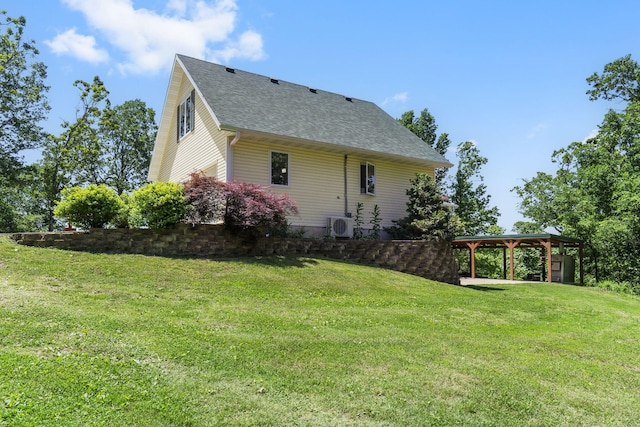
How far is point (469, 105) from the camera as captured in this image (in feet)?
57.2

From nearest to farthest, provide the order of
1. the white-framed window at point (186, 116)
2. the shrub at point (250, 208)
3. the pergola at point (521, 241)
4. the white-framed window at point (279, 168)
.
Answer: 1. the shrub at point (250, 208)
2. the white-framed window at point (279, 168)
3. the white-framed window at point (186, 116)
4. the pergola at point (521, 241)

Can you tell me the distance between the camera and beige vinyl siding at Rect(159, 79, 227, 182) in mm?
14188

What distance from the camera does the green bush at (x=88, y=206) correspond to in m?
10.6

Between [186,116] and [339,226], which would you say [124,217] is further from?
[339,226]

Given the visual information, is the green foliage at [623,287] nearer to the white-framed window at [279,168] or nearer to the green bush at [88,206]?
the white-framed window at [279,168]

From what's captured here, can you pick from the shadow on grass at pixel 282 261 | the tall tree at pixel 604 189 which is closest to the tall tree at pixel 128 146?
the shadow on grass at pixel 282 261

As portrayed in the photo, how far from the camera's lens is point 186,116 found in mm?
17125

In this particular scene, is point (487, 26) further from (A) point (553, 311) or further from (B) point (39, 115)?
(B) point (39, 115)

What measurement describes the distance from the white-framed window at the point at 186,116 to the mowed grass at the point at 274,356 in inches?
334

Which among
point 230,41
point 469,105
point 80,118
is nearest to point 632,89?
point 469,105

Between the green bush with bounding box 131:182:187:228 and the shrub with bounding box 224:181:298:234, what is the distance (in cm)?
123

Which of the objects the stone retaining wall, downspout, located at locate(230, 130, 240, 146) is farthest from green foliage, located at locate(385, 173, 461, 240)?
downspout, located at locate(230, 130, 240, 146)

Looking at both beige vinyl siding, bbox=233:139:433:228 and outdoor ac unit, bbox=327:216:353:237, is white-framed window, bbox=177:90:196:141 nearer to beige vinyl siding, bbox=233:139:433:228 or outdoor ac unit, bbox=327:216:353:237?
beige vinyl siding, bbox=233:139:433:228

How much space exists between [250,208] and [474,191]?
25340 millimetres
